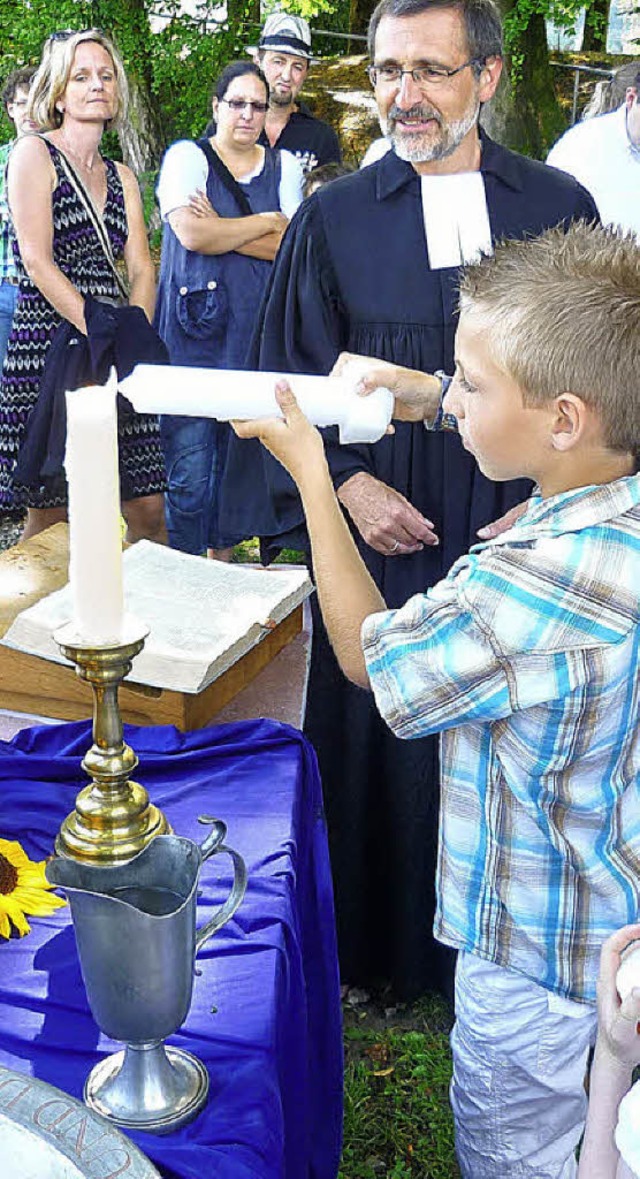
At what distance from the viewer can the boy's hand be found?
59.9 inches

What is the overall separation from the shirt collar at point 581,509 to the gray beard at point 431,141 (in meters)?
1.10

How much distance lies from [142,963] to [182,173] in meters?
3.76

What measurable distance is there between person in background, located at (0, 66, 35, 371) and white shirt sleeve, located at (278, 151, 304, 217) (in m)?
0.95

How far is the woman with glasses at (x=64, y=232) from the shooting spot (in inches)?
139

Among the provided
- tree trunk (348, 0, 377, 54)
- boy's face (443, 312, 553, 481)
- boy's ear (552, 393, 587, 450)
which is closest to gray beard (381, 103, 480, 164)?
boy's face (443, 312, 553, 481)

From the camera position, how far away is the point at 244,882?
3.68 feet

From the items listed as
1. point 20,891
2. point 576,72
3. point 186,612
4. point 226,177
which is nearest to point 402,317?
point 186,612

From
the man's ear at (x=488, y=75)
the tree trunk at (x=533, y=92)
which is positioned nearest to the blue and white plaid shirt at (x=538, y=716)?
the man's ear at (x=488, y=75)

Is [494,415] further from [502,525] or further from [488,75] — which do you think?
[488,75]

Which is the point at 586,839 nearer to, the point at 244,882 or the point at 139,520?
the point at 244,882

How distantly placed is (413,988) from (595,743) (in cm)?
142

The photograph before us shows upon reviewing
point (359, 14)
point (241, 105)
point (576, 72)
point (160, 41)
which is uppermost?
point (359, 14)

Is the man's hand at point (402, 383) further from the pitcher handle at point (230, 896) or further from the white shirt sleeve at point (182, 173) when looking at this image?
the white shirt sleeve at point (182, 173)

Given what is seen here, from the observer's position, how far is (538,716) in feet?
4.57
